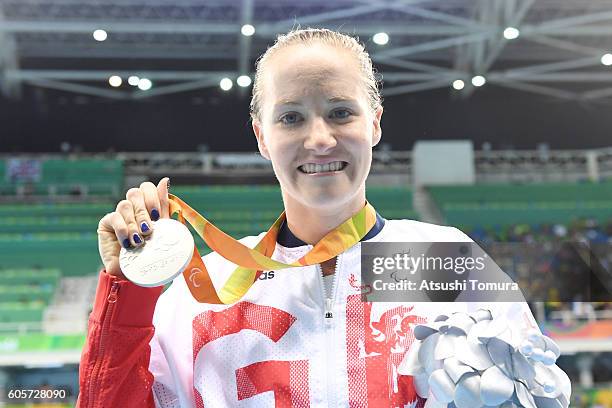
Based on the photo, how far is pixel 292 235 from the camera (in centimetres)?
82

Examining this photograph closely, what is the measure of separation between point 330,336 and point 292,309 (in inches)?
2.1

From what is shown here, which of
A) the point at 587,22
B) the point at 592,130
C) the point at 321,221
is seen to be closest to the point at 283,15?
the point at 587,22

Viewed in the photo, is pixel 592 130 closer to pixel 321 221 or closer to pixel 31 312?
pixel 31 312

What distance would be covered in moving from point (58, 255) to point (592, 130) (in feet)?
18.5

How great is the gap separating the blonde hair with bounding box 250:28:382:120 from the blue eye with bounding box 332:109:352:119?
64 mm

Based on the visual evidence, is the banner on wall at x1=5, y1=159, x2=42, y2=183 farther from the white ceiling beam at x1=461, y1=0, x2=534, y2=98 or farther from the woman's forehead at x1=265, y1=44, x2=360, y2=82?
the woman's forehead at x1=265, y1=44, x2=360, y2=82

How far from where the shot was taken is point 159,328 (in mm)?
768

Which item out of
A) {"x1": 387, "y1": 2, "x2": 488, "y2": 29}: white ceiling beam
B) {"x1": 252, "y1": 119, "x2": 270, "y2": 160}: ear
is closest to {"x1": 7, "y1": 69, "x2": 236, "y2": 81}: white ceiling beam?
{"x1": 387, "y1": 2, "x2": 488, "y2": 29}: white ceiling beam

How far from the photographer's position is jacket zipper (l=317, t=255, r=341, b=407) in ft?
2.36

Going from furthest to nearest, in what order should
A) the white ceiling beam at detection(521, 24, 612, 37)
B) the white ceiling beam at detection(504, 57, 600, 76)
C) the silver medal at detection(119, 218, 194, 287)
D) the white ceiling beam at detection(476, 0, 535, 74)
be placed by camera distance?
the white ceiling beam at detection(504, 57, 600, 76) < the white ceiling beam at detection(476, 0, 535, 74) < the white ceiling beam at detection(521, 24, 612, 37) < the silver medal at detection(119, 218, 194, 287)

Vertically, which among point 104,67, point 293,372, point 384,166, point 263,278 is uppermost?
point 104,67

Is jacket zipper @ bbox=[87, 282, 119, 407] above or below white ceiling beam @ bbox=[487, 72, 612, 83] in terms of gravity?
below

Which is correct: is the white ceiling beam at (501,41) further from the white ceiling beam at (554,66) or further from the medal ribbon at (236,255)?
the medal ribbon at (236,255)

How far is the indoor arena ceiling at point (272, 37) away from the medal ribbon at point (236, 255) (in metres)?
5.51
